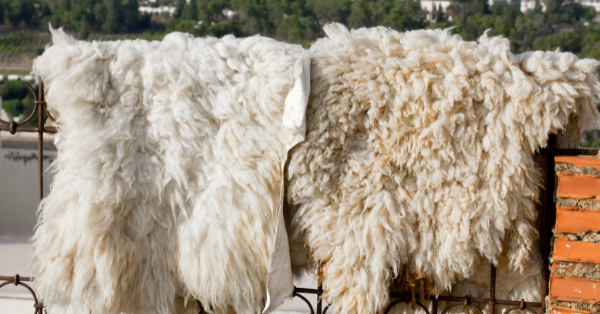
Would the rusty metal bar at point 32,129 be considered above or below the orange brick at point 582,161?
above

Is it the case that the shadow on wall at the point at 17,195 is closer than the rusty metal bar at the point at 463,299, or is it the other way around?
the rusty metal bar at the point at 463,299

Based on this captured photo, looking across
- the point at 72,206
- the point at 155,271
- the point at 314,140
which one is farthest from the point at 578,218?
the point at 72,206

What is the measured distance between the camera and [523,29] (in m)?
20.7

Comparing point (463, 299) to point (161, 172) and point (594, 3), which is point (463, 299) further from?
point (594, 3)

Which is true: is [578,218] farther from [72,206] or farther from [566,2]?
[566,2]

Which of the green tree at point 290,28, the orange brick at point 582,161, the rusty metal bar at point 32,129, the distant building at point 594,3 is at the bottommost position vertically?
the orange brick at point 582,161

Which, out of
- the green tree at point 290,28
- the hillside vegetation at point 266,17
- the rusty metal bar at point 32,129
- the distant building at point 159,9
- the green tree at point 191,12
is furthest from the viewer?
the distant building at point 159,9

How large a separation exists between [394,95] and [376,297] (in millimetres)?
321

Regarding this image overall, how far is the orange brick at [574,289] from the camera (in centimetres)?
71

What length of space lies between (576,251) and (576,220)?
0.05 metres

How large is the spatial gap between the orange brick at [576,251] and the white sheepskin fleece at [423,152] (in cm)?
4

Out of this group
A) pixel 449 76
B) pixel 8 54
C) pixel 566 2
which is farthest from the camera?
pixel 566 2

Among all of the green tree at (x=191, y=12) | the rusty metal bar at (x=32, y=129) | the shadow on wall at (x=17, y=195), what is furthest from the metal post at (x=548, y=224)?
the green tree at (x=191, y=12)

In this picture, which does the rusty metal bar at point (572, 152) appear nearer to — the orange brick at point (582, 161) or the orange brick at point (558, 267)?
the orange brick at point (582, 161)
